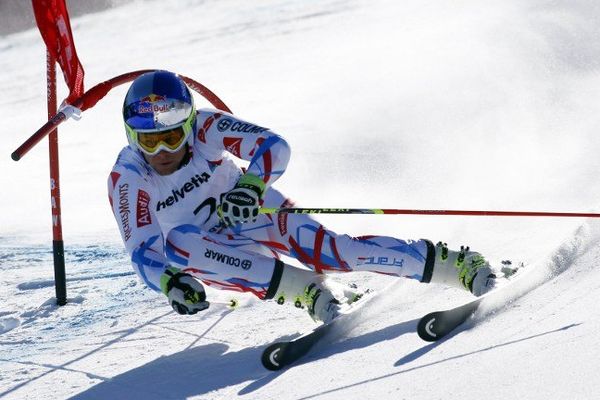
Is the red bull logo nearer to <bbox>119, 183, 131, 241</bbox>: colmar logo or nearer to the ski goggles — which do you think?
the ski goggles

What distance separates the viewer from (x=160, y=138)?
14.7ft

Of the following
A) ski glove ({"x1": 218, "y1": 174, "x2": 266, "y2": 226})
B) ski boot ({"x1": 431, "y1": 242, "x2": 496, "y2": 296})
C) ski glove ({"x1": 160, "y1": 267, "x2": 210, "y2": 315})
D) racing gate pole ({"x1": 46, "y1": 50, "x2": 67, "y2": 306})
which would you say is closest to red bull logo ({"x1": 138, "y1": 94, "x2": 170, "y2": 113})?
ski glove ({"x1": 218, "y1": 174, "x2": 266, "y2": 226})

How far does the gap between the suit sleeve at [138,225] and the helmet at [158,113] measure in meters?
0.19

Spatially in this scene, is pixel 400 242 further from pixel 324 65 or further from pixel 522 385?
pixel 324 65

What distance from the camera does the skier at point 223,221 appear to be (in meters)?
4.37

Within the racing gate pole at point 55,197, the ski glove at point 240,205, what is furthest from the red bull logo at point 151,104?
the racing gate pole at point 55,197

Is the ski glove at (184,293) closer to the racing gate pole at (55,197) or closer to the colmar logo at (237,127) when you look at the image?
the colmar logo at (237,127)

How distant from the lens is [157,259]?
4121 mm

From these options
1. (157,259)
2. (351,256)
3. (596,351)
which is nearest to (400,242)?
(351,256)

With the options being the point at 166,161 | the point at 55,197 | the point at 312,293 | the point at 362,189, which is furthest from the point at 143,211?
the point at 362,189

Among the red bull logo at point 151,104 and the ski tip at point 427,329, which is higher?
the red bull logo at point 151,104

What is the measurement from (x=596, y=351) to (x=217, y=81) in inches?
472

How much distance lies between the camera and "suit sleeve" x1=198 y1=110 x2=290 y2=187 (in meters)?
4.43

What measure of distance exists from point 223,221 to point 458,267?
115 cm
